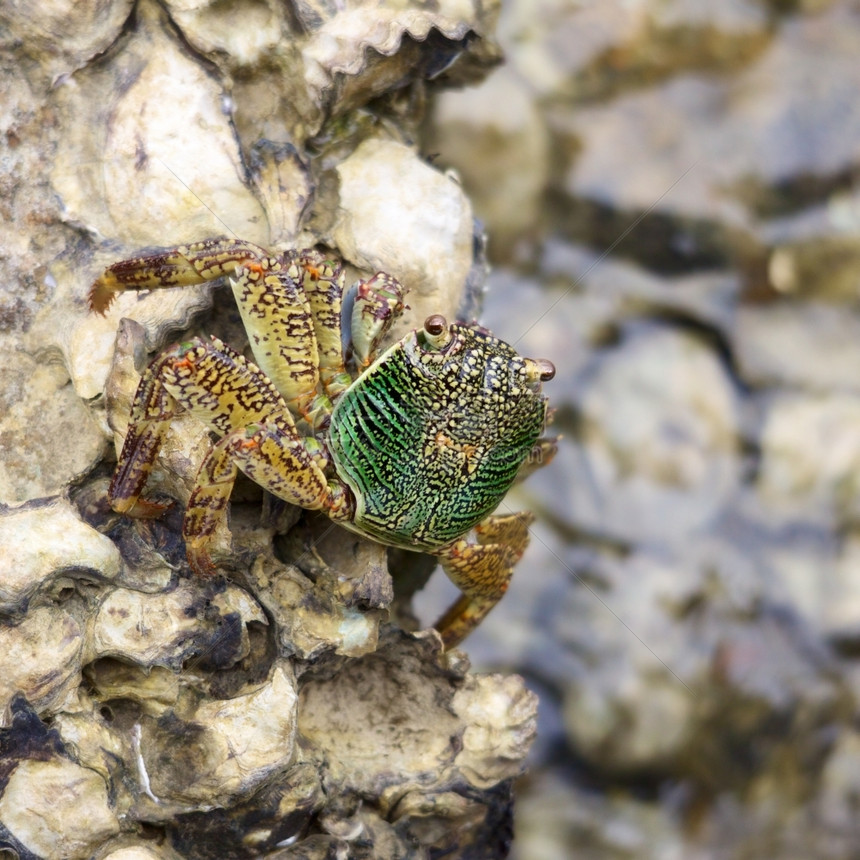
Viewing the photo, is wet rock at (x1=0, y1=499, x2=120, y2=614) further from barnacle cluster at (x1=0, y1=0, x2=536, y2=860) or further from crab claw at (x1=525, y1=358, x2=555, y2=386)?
crab claw at (x1=525, y1=358, x2=555, y2=386)

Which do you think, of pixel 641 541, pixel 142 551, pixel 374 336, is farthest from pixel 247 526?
pixel 641 541

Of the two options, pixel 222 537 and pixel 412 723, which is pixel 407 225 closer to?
pixel 222 537

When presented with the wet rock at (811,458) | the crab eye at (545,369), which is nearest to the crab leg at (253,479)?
the crab eye at (545,369)

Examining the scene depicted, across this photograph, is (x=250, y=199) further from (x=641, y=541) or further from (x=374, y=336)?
(x=641, y=541)

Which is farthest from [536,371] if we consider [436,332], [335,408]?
[335,408]

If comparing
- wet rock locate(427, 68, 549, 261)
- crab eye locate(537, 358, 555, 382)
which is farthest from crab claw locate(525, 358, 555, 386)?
wet rock locate(427, 68, 549, 261)

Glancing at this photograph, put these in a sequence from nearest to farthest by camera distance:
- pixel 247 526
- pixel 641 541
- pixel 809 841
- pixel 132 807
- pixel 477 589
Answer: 1. pixel 132 807
2. pixel 247 526
3. pixel 477 589
4. pixel 809 841
5. pixel 641 541

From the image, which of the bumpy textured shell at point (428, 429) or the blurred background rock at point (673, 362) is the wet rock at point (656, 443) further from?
the bumpy textured shell at point (428, 429)
